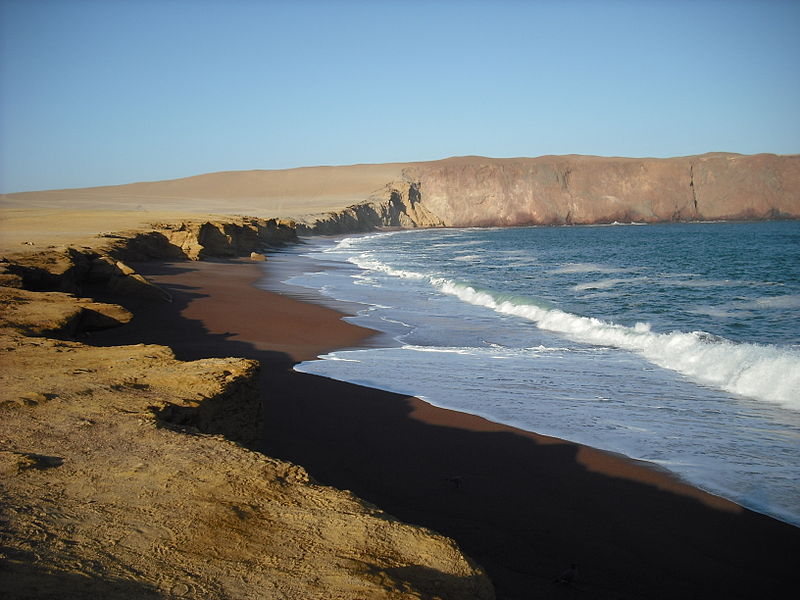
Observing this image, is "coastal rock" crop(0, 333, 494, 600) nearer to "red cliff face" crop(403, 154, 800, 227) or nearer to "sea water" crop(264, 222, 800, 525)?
"sea water" crop(264, 222, 800, 525)

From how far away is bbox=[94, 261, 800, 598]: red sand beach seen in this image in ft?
14.0

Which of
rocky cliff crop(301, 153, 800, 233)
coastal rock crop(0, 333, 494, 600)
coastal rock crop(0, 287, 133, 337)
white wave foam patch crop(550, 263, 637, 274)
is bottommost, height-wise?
white wave foam patch crop(550, 263, 637, 274)

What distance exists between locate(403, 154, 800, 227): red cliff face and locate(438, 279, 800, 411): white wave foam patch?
94.3m

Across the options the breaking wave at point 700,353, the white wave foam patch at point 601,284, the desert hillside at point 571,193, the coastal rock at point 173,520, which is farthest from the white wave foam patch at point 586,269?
the desert hillside at point 571,193

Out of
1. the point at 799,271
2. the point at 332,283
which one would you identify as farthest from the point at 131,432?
the point at 799,271

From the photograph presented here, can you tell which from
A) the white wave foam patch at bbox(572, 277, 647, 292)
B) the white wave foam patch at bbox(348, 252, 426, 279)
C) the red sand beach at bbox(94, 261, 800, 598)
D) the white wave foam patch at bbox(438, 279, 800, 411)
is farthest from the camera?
the white wave foam patch at bbox(348, 252, 426, 279)

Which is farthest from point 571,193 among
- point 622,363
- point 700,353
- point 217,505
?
point 217,505

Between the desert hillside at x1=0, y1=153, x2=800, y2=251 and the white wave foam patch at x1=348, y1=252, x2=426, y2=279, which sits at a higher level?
the desert hillside at x1=0, y1=153, x2=800, y2=251

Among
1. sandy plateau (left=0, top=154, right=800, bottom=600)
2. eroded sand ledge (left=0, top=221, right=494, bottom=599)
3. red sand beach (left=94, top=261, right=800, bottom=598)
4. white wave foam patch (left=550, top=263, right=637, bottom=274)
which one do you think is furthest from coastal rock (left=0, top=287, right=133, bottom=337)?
white wave foam patch (left=550, top=263, right=637, bottom=274)

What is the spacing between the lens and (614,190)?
107 metres

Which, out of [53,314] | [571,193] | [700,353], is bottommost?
[700,353]

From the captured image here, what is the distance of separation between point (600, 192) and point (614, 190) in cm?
225

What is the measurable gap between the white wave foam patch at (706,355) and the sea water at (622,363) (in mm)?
28

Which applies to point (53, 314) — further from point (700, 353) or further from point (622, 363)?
point (700, 353)
